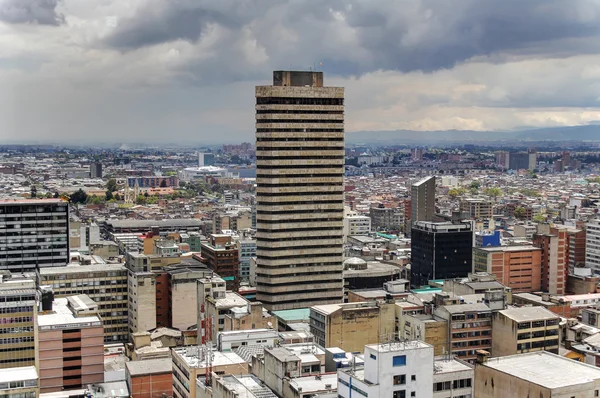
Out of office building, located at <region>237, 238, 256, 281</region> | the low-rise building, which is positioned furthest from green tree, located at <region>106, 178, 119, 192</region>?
the low-rise building

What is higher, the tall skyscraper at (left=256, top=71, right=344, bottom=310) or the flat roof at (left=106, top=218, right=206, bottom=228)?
the tall skyscraper at (left=256, top=71, right=344, bottom=310)

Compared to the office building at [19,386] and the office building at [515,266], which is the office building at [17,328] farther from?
the office building at [515,266]

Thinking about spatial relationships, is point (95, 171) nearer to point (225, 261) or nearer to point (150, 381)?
point (225, 261)

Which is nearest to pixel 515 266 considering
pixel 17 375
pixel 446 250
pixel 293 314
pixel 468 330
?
pixel 446 250

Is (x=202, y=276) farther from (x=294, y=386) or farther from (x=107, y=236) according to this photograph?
(x=107, y=236)

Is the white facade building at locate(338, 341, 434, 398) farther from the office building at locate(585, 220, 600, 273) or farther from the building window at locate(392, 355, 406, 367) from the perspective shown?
the office building at locate(585, 220, 600, 273)

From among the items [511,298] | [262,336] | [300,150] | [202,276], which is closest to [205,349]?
[262,336]
